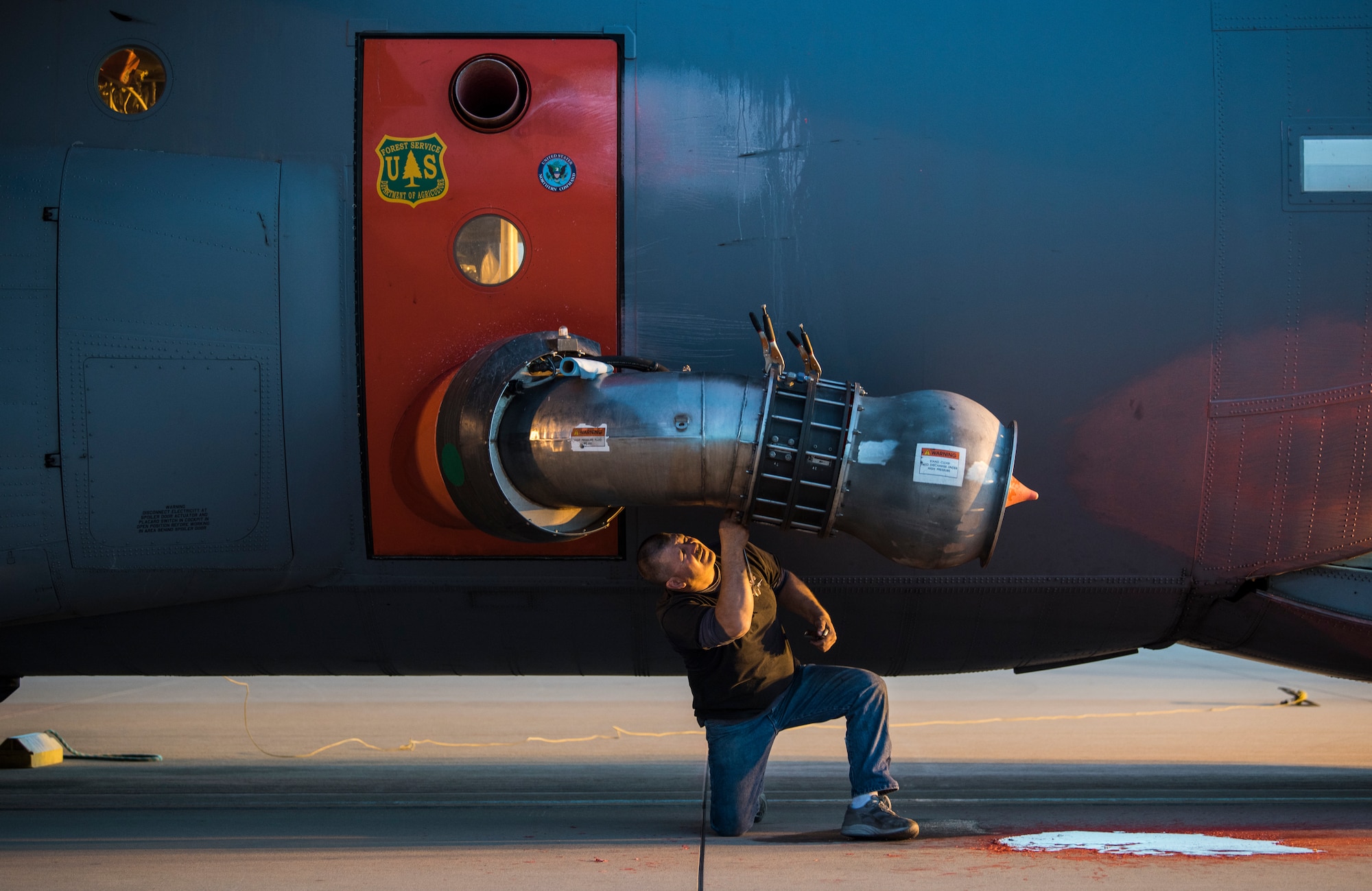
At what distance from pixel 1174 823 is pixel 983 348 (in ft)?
6.73

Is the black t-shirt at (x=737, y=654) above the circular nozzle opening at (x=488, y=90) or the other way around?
the other way around

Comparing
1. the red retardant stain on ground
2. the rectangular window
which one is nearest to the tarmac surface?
the red retardant stain on ground

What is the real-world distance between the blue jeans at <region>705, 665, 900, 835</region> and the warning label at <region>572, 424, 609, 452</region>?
1.25m

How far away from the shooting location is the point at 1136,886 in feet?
11.0

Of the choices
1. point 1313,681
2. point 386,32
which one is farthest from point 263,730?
point 1313,681

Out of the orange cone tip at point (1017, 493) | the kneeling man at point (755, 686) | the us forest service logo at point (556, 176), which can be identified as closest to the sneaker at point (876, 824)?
the kneeling man at point (755, 686)

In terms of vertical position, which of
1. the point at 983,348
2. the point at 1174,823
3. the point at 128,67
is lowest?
the point at 1174,823

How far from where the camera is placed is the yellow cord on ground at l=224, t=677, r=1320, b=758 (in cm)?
704

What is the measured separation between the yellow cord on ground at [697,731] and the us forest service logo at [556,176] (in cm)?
353

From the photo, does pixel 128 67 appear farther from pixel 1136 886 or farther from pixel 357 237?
pixel 1136 886

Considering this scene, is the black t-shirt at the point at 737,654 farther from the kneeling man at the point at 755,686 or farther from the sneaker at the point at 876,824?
the sneaker at the point at 876,824

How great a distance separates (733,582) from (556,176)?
1711 mm

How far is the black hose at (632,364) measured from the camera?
3.86 meters

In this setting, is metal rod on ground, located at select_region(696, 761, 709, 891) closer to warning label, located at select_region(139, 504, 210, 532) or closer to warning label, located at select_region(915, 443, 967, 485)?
warning label, located at select_region(915, 443, 967, 485)
